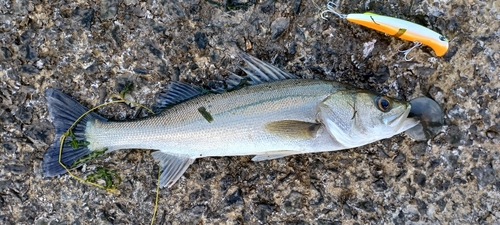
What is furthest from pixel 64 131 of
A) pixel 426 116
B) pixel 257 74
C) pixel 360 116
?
pixel 426 116

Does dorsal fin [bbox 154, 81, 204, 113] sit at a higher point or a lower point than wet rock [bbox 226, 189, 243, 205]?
higher

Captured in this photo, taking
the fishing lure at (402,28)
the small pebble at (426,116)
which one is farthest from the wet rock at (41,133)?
the small pebble at (426,116)

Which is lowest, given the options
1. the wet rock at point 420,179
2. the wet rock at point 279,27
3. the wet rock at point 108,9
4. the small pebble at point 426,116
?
A: the wet rock at point 420,179

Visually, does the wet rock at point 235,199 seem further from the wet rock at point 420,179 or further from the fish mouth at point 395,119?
the wet rock at point 420,179

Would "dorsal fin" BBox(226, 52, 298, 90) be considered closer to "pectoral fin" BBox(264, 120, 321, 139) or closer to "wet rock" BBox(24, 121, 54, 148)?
"pectoral fin" BBox(264, 120, 321, 139)

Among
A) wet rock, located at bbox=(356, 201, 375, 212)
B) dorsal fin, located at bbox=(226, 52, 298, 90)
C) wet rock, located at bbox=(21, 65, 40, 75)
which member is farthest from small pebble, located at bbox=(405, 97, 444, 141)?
wet rock, located at bbox=(21, 65, 40, 75)
